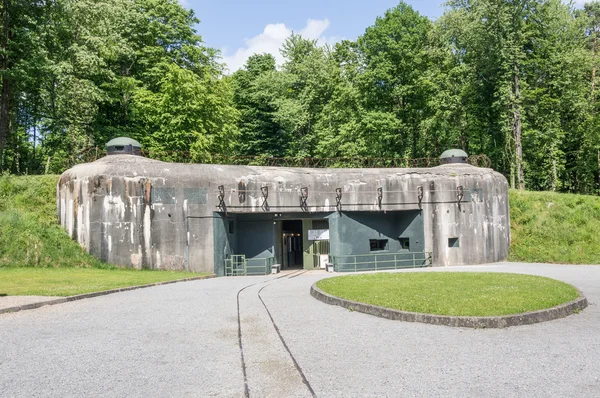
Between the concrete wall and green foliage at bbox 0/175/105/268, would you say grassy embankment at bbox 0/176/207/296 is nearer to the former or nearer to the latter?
green foliage at bbox 0/175/105/268

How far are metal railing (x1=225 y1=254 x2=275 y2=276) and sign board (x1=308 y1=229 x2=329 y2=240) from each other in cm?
258

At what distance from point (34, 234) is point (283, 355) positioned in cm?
1753

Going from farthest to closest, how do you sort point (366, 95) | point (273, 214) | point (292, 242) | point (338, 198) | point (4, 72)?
point (366, 95), point (292, 242), point (338, 198), point (273, 214), point (4, 72)

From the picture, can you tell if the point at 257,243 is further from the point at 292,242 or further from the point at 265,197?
the point at 292,242

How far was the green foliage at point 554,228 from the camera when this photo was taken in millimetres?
24875

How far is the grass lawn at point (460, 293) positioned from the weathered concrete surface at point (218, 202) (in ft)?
30.4

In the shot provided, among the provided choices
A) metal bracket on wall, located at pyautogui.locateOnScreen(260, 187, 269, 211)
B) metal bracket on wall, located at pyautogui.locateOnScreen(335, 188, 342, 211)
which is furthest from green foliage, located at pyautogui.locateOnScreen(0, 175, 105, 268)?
metal bracket on wall, located at pyautogui.locateOnScreen(335, 188, 342, 211)

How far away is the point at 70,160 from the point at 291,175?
1274 cm

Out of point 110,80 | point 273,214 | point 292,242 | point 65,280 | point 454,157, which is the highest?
point 110,80

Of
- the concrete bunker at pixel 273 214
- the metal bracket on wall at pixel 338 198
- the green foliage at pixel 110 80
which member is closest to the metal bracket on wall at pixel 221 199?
the concrete bunker at pixel 273 214

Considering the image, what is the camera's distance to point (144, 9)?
3697 centimetres

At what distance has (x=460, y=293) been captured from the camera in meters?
11.2

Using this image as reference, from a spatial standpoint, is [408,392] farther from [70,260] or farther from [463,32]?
[463,32]

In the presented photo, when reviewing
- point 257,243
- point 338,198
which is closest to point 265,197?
point 257,243
